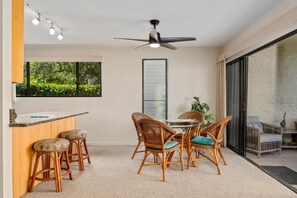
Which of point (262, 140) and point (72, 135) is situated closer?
point (72, 135)

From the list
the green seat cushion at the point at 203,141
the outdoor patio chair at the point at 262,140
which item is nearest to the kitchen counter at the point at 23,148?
the green seat cushion at the point at 203,141

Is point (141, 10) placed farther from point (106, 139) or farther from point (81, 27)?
point (106, 139)

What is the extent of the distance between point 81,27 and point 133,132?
8.94ft

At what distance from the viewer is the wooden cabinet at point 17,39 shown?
2.08 meters

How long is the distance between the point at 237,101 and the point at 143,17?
2.63 m

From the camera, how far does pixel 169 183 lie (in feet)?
9.59

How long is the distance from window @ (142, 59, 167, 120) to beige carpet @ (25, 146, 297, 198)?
6.23ft

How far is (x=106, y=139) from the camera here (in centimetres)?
538

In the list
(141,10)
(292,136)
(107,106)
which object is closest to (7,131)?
(141,10)

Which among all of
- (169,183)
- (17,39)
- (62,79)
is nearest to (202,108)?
(169,183)

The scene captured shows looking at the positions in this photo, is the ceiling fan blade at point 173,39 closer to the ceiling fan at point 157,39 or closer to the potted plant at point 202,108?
the ceiling fan at point 157,39

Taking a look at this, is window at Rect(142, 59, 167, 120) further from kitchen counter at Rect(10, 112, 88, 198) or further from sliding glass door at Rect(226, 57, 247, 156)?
kitchen counter at Rect(10, 112, 88, 198)

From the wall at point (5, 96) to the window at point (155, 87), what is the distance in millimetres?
3676

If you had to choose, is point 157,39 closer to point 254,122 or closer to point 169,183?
point 169,183
